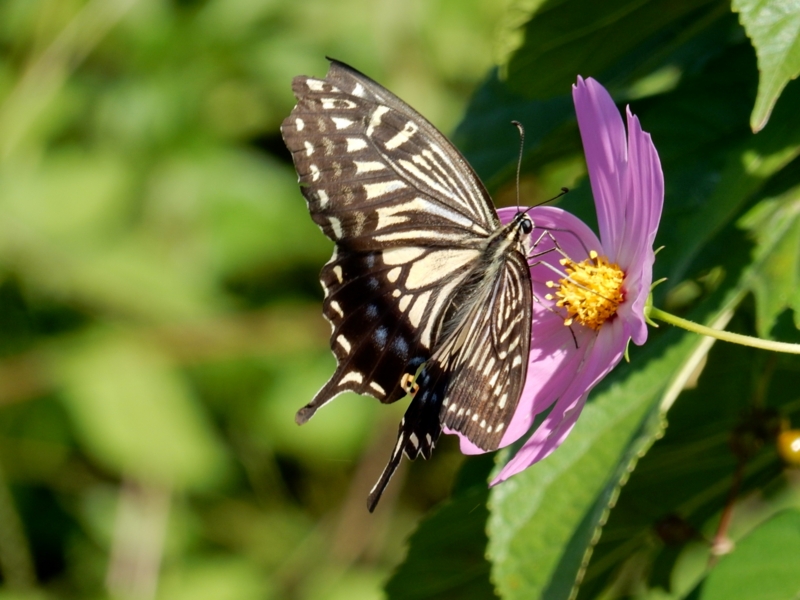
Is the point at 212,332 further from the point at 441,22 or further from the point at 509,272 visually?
the point at 509,272

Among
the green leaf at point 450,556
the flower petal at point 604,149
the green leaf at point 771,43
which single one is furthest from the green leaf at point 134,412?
the green leaf at point 771,43

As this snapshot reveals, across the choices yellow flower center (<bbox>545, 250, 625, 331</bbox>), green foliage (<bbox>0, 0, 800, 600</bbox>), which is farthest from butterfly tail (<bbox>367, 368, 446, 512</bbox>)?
green foliage (<bbox>0, 0, 800, 600</bbox>)

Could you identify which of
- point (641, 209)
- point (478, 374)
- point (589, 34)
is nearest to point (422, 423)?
point (478, 374)

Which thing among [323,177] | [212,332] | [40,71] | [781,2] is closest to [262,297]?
[212,332]

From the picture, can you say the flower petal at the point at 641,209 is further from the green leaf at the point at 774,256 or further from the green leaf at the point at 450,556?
the green leaf at the point at 450,556

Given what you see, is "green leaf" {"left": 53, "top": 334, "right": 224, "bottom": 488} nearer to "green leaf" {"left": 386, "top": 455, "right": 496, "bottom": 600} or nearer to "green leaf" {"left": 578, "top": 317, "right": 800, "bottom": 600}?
"green leaf" {"left": 386, "top": 455, "right": 496, "bottom": 600}

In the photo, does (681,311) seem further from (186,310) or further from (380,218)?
(186,310)
